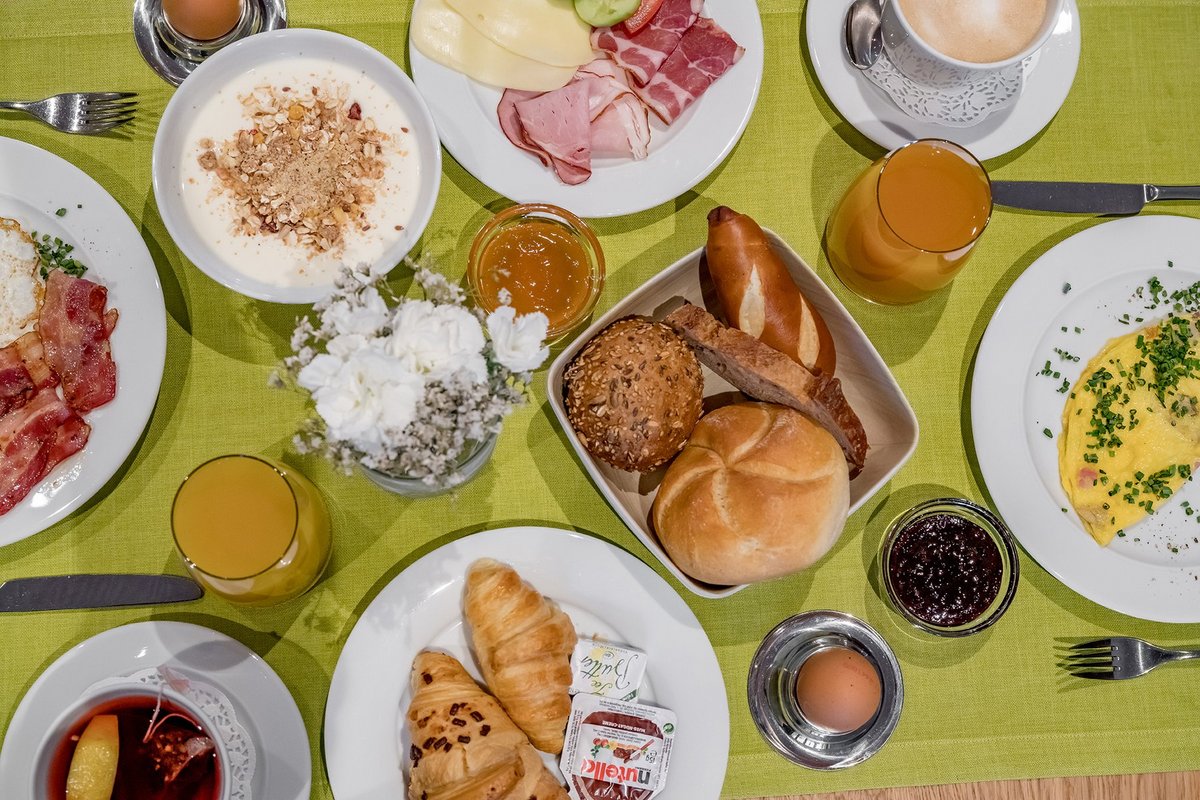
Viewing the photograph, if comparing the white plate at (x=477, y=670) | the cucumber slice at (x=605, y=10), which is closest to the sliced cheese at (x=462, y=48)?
the cucumber slice at (x=605, y=10)

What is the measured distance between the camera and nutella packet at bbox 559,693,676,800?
1.41m

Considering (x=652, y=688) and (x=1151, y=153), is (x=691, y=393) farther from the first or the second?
(x=1151, y=153)

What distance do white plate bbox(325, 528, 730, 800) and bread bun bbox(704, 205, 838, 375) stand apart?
432 mm

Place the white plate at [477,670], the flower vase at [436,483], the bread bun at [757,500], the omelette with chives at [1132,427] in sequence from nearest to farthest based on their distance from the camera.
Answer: the flower vase at [436,483], the bread bun at [757,500], the white plate at [477,670], the omelette with chives at [1132,427]

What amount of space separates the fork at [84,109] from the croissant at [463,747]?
1.06 m

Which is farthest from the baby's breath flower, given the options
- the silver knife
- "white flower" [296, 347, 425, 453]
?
the silver knife

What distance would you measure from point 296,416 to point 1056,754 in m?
1.45

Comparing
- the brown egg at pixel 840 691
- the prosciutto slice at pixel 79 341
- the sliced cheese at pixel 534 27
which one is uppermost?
the sliced cheese at pixel 534 27

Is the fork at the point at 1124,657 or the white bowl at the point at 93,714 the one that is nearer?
the white bowl at the point at 93,714

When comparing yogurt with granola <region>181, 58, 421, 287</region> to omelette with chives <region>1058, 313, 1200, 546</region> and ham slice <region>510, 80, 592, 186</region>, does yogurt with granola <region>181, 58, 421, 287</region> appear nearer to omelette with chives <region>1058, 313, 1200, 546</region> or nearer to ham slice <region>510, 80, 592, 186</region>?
ham slice <region>510, 80, 592, 186</region>

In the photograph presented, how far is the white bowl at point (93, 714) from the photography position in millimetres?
1272

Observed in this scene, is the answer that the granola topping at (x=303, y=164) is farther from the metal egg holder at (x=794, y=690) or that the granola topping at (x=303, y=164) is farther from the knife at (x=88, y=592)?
the metal egg holder at (x=794, y=690)

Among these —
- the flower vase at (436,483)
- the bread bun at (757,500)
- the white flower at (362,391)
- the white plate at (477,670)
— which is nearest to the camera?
the white flower at (362,391)

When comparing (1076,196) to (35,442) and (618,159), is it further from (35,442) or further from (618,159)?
(35,442)
